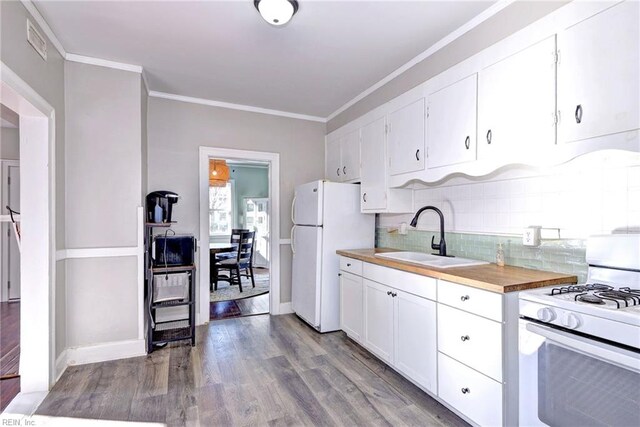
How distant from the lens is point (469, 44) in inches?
86.1

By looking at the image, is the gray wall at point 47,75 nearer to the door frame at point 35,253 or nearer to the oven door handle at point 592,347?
the door frame at point 35,253

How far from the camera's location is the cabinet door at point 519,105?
1.67 metres

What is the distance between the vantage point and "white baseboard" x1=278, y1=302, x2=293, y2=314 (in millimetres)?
4016

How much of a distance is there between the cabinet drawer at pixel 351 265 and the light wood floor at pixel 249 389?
0.70 m

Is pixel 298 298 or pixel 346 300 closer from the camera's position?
pixel 346 300

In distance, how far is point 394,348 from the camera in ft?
7.90

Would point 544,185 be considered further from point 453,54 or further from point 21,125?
point 21,125

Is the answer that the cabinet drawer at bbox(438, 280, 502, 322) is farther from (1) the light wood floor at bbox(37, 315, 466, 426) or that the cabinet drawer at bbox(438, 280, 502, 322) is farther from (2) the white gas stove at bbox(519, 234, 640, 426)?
(1) the light wood floor at bbox(37, 315, 466, 426)

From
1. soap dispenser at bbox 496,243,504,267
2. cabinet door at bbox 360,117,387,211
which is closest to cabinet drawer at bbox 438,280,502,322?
soap dispenser at bbox 496,243,504,267

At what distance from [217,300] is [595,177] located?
4380mm

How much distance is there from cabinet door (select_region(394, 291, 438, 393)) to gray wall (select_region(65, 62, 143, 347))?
2.25m

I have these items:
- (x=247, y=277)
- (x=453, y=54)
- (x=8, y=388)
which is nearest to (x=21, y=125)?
(x=8, y=388)

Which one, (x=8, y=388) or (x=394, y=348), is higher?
(x=394, y=348)

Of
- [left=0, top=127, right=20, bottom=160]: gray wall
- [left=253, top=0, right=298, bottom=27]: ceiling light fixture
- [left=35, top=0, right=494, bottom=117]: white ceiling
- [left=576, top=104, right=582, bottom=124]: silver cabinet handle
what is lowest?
[left=576, top=104, right=582, bottom=124]: silver cabinet handle
